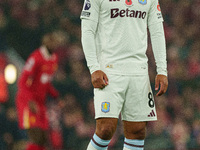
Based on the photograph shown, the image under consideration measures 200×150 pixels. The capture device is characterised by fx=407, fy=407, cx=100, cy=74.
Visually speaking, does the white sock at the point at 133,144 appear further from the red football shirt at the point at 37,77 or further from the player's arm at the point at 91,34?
the red football shirt at the point at 37,77

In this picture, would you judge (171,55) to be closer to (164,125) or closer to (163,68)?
(164,125)

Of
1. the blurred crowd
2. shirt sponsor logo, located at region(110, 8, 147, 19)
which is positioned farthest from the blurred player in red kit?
shirt sponsor logo, located at region(110, 8, 147, 19)

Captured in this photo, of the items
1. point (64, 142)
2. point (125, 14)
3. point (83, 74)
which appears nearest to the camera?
point (125, 14)

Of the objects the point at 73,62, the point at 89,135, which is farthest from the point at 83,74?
the point at 89,135

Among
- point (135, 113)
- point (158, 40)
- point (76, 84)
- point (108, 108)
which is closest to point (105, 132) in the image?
point (108, 108)

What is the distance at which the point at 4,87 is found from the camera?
6.20 metres

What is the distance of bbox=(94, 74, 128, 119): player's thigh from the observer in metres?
2.70

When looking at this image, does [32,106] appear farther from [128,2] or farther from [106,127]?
[128,2]

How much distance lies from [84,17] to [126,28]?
0.30m

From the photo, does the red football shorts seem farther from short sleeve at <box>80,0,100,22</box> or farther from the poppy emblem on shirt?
the poppy emblem on shirt

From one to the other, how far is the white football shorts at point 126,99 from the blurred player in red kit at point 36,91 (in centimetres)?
201

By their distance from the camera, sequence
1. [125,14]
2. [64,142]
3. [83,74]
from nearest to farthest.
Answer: [125,14] < [64,142] < [83,74]

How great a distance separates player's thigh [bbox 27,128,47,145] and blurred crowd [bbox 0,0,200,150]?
4.20 feet

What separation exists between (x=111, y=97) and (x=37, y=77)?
88.6 inches
